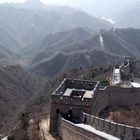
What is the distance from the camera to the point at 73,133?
127 ft

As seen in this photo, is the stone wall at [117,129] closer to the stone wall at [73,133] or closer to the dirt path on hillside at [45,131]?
the stone wall at [73,133]

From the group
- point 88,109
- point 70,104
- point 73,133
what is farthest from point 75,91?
point 73,133

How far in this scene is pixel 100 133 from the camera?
35.0 m

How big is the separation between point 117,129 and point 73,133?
19.7 feet

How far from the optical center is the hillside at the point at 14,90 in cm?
10789

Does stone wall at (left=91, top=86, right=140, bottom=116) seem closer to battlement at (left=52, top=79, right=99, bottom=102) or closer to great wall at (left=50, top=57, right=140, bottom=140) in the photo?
great wall at (left=50, top=57, right=140, bottom=140)

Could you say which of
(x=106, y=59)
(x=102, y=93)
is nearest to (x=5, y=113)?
(x=102, y=93)

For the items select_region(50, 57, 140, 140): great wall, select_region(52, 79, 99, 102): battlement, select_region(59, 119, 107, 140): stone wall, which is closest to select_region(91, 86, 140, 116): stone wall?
select_region(50, 57, 140, 140): great wall

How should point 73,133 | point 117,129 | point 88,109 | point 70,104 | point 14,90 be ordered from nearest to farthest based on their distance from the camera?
point 117,129, point 73,133, point 88,109, point 70,104, point 14,90

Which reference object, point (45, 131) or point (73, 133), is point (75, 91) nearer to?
point (45, 131)

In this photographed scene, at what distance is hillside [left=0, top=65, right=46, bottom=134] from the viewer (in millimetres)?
107887

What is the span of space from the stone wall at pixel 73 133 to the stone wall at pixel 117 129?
1.37m

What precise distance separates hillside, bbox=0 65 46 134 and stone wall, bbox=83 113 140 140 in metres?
58.9

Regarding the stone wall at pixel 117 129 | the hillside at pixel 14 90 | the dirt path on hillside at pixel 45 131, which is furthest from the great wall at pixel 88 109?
the hillside at pixel 14 90
